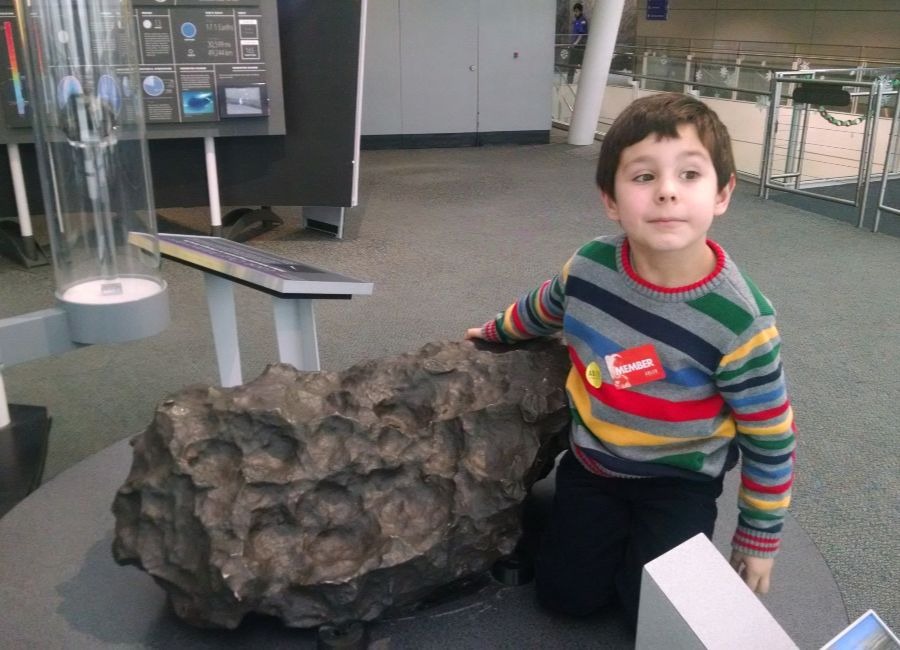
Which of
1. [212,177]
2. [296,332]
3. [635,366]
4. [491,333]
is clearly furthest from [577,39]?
[635,366]

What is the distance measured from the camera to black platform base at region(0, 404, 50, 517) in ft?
8.99

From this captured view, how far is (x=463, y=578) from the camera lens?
2098 millimetres

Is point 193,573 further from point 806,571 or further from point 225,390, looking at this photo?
point 806,571

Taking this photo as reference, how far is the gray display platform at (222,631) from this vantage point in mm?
1956

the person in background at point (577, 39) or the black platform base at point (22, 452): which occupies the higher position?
the person in background at point (577, 39)

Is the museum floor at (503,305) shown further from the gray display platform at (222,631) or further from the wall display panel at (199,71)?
the wall display panel at (199,71)

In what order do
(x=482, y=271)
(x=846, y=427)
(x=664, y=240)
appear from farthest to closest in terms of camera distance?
(x=482, y=271) < (x=846, y=427) < (x=664, y=240)

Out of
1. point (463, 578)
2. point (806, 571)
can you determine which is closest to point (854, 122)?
point (806, 571)

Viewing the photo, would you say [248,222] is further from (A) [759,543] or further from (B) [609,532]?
(A) [759,543]

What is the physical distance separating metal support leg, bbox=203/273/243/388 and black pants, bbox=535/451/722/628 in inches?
49.1

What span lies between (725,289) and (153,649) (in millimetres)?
1498

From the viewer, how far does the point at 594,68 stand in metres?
9.14

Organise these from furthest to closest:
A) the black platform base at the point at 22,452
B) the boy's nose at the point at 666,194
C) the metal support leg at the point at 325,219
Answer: the metal support leg at the point at 325,219 < the black platform base at the point at 22,452 < the boy's nose at the point at 666,194

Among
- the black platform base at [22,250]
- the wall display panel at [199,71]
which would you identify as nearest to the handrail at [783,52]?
the wall display panel at [199,71]
